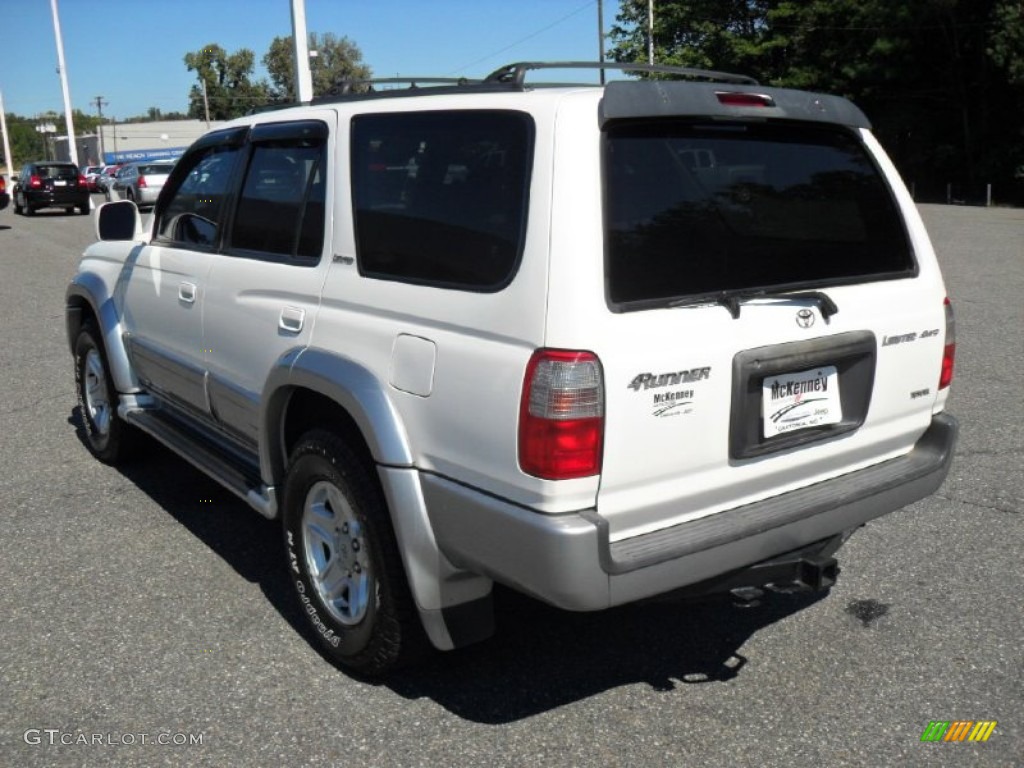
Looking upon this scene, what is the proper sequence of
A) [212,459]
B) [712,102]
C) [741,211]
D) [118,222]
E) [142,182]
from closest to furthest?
[712,102]
[741,211]
[212,459]
[118,222]
[142,182]

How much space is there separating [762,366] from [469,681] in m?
1.46

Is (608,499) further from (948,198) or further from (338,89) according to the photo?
(948,198)

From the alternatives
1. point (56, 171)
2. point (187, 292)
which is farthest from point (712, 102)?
point (56, 171)

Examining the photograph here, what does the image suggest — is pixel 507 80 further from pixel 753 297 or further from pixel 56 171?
pixel 56 171

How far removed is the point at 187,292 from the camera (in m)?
4.43

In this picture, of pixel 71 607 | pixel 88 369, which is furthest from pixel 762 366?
pixel 88 369

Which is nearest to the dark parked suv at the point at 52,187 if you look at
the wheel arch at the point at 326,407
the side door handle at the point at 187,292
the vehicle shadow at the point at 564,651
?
the side door handle at the point at 187,292

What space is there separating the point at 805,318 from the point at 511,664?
1.55 m

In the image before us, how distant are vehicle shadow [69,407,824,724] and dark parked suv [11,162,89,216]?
28308 millimetres

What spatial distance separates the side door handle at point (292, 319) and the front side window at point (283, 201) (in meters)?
0.20

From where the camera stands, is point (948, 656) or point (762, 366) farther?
point (948, 656)

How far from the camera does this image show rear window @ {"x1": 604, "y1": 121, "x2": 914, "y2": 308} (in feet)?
9.21

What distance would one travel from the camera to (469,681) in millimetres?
3430

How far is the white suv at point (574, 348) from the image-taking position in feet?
8.84
